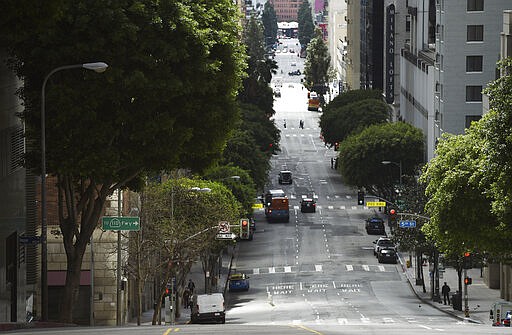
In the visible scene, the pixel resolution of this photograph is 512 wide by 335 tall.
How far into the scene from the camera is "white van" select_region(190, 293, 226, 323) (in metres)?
74.1

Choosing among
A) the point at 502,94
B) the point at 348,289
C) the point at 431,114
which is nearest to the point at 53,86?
the point at 502,94

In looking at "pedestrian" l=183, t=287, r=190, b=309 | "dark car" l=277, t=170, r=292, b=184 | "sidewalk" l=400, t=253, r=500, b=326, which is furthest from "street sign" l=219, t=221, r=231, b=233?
"dark car" l=277, t=170, r=292, b=184

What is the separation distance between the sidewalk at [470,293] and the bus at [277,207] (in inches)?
828

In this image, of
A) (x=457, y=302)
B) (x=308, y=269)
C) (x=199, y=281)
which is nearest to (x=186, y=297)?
(x=199, y=281)

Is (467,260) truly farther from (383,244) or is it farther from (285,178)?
(285,178)

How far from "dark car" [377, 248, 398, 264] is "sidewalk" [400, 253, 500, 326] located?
89 cm

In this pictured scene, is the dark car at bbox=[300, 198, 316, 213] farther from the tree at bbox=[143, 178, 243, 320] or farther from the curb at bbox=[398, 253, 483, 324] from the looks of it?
the tree at bbox=[143, 178, 243, 320]

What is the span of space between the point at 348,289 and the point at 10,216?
50.3m

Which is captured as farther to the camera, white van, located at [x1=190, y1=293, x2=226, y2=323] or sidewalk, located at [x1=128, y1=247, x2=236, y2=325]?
sidewalk, located at [x1=128, y1=247, x2=236, y2=325]

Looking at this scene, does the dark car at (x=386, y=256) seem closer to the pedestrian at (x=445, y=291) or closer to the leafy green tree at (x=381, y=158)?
the leafy green tree at (x=381, y=158)

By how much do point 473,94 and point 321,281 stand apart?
27830mm

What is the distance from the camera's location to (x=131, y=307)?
81.4 m

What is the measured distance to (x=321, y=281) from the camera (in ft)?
337

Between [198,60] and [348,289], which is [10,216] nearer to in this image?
[198,60]
